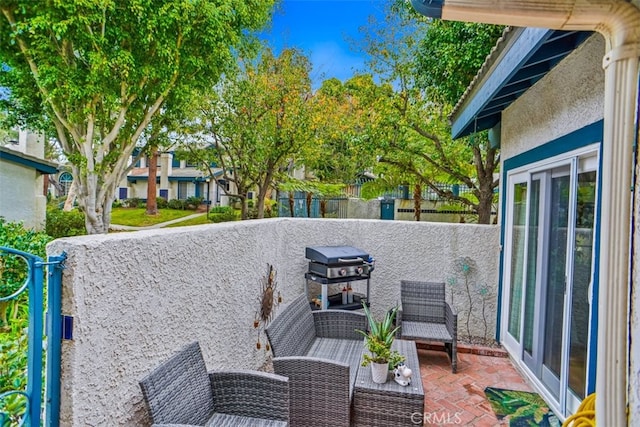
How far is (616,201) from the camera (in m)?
1.78

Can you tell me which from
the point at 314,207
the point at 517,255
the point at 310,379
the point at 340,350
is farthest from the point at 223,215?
the point at 310,379

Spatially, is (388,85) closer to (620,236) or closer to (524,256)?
(524,256)

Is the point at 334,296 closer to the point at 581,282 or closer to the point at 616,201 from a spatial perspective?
the point at 581,282

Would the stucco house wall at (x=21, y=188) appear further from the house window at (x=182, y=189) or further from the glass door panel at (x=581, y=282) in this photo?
the house window at (x=182, y=189)

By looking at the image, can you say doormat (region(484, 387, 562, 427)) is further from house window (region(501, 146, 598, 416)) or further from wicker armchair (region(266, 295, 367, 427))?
wicker armchair (region(266, 295, 367, 427))

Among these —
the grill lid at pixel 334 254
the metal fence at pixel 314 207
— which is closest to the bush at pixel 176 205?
the metal fence at pixel 314 207

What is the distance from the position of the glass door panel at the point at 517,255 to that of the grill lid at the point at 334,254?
2206 millimetres

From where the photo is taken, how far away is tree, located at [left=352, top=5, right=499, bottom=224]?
898cm

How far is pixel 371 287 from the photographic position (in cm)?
665

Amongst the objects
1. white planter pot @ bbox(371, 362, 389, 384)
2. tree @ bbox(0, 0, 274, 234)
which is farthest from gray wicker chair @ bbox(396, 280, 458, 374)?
tree @ bbox(0, 0, 274, 234)

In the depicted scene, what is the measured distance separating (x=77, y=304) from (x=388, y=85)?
Result: 9.96 m

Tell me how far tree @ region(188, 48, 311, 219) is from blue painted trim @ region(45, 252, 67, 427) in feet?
39.4

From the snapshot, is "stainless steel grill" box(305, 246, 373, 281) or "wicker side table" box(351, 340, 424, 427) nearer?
"wicker side table" box(351, 340, 424, 427)

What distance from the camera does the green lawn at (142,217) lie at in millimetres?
23603
